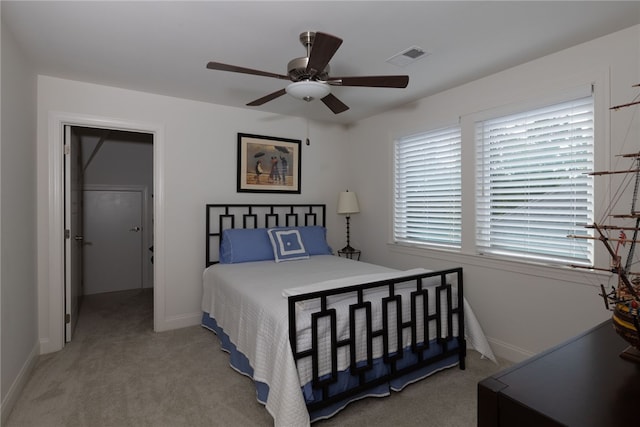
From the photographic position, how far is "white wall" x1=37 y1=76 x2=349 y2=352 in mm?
2857

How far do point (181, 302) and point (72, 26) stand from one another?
2571 millimetres

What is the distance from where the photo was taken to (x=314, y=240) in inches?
149

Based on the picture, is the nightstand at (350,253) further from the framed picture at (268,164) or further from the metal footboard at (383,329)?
the metal footboard at (383,329)

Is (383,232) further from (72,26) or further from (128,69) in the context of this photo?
(72,26)

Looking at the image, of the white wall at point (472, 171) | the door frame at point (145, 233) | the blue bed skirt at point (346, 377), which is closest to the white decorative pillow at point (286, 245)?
the blue bed skirt at point (346, 377)

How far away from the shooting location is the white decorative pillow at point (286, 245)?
3438 mm

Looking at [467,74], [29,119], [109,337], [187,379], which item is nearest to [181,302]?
[109,337]

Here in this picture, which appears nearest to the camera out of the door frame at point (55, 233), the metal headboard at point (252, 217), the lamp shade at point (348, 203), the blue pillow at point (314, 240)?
the door frame at point (55, 233)

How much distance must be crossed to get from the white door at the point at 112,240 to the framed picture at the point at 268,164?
229 cm

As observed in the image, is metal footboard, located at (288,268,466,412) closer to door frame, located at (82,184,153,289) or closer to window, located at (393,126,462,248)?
window, located at (393,126,462,248)

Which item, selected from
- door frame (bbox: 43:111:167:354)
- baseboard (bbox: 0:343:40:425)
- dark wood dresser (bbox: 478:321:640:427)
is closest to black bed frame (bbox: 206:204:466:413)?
dark wood dresser (bbox: 478:321:640:427)

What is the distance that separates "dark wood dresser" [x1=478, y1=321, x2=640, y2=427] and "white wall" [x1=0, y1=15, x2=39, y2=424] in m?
2.60

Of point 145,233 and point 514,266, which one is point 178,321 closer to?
point 145,233

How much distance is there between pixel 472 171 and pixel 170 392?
3.03 m
